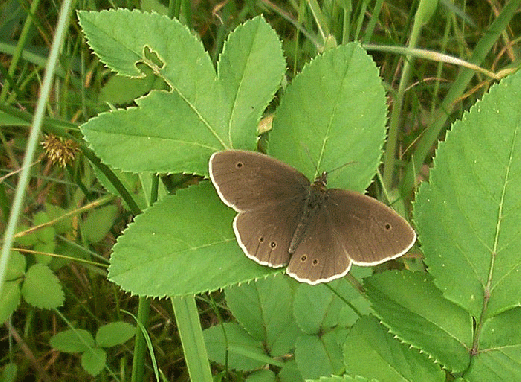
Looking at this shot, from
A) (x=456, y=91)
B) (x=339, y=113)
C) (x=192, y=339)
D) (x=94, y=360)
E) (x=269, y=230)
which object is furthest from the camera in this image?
(x=456, y=91)

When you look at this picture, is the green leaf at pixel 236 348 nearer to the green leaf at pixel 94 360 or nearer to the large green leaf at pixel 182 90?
the green leaf at pixel 94 360

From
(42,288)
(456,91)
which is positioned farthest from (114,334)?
(456,91)

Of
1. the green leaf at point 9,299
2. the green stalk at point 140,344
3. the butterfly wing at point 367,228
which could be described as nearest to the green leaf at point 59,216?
the green leaf at point 9,299

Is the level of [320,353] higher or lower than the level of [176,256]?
lower

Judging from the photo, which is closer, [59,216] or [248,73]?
[248,73]

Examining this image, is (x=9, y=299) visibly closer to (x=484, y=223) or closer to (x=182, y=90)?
(x=182, y=90)

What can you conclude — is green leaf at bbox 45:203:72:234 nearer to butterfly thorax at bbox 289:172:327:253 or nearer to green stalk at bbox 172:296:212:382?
green stalk at bbox 172:296:212:382
